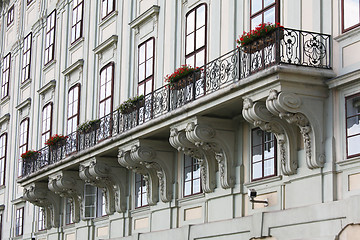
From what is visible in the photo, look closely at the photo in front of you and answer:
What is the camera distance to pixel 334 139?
14883mm

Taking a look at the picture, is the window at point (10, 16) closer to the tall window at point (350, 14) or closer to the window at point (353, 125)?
the tall window at point (350, 14)

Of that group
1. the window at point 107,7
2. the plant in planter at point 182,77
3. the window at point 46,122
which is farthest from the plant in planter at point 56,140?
the plant in planter at point 182,77

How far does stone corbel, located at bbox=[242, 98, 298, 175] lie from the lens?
1560 cm

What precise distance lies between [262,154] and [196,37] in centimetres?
415

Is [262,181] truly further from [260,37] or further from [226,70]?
[260,37]

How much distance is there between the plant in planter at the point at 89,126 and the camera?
23.2m

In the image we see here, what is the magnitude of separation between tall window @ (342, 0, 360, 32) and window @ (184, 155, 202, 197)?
223 inches

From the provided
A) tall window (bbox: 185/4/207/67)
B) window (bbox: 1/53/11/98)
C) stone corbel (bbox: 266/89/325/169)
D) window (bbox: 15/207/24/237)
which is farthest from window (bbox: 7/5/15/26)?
stone corbel (bbox: 266/89/325/169)

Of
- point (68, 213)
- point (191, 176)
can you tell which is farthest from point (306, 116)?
point (68, 213)

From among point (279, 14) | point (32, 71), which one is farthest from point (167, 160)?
point (32, 71)

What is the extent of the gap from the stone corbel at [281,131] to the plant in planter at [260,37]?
1076mm

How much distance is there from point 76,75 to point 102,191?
15.8ft

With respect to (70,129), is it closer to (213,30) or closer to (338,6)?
(213,30)

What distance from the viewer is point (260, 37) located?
625 inches
